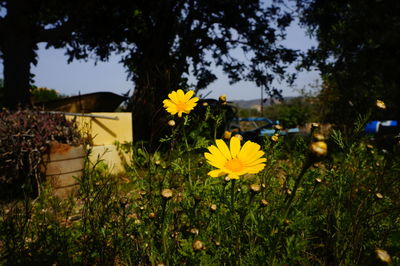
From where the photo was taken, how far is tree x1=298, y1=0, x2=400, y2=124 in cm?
578

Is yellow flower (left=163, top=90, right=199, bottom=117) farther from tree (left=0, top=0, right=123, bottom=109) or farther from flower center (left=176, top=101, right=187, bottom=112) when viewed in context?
tree (left=0, top=0, right=123, bottom=109)

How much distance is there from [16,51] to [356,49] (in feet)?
27.1

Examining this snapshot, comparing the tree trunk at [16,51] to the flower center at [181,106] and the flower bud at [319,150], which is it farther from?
the flower bud at [319,150]

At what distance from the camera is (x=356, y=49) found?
713 cm

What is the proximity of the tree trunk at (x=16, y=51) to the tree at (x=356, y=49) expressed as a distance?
6.78 meters

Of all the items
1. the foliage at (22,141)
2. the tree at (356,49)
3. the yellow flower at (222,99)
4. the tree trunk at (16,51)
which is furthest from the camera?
the tree trunk at (16,51)

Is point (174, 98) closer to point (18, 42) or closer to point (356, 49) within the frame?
point (18, 42)

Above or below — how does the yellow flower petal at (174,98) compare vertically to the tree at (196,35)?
below

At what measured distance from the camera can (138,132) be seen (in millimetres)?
6895

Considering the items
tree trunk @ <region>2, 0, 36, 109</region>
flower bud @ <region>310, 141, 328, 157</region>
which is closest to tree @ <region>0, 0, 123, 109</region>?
tree trunk @ <region>2, 0, 36, 109</region>

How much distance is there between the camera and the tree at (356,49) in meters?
5.78

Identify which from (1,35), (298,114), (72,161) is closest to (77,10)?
(1,35)

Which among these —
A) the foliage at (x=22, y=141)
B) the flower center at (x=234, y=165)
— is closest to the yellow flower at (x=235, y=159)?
the flower center at (x=234, y=165)

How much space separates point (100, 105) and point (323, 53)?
205 inches
